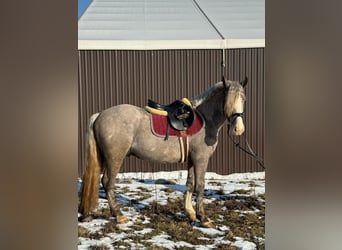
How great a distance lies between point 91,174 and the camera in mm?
1729

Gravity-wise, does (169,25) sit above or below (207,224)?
above

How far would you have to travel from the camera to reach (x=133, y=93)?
1.76 metres

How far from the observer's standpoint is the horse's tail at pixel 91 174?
1.72 meters

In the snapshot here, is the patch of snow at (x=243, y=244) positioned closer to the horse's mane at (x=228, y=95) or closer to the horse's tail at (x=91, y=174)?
the horse's mane at (x=228, y=95)

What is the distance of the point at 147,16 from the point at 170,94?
0.42 metres

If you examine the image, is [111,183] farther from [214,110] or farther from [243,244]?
[243,244]

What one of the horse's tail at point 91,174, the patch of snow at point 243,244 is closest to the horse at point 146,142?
the horse's tail at point 91,174

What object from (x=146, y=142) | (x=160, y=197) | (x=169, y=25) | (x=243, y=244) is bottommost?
(x=243, y=244)

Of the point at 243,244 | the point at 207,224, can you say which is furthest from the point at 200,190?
the point at 243,244

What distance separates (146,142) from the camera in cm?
175

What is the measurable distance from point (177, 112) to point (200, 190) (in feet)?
1.46

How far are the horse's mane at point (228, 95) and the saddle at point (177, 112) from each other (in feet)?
0.17
